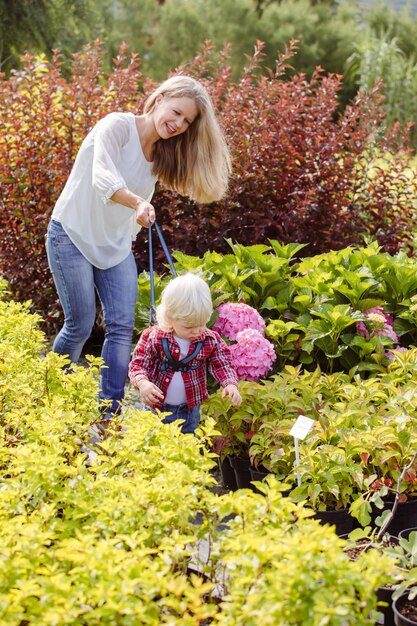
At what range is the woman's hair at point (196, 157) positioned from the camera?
147 inches

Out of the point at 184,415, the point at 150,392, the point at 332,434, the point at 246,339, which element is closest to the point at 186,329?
the point at 150,392

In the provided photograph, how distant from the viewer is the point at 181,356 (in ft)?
11.4

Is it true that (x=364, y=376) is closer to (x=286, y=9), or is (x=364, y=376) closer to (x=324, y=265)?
(x=324, y=265)

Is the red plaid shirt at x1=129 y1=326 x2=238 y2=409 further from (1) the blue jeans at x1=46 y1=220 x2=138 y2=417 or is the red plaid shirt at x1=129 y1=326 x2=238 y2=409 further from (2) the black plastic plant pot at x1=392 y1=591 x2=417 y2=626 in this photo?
(2) the black plastic plant pot at x1=392 y1=591 x2=417 y2=626

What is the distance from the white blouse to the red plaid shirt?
541 millimetres

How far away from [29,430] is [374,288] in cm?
231

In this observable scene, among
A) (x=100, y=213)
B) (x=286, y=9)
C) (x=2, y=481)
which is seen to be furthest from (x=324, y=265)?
(x=286, y=9)

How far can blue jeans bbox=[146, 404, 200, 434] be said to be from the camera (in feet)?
11.8

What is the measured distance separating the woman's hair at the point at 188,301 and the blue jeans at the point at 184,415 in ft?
1.48

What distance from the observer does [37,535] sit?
6.49ft

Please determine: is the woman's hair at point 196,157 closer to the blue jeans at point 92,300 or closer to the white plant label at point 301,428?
the blue jeans at point 92,300

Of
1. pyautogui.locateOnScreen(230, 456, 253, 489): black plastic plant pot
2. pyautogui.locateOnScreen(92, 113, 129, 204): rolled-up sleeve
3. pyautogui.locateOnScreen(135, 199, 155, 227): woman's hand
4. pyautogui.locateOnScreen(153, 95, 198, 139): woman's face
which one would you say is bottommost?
pyautogui.locateOnScreen(230, 456, 253, 489): black plastic plant pot

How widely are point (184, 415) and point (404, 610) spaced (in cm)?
142

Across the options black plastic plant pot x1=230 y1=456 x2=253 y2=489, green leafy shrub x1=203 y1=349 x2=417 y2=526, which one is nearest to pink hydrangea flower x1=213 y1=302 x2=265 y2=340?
green leafy shrub x1=203 y1=349 x2=417 y2=526
